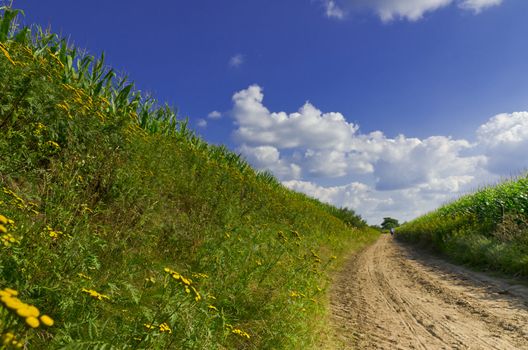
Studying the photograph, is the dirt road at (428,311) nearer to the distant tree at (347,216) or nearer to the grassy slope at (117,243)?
the grassy slope at (117,243)

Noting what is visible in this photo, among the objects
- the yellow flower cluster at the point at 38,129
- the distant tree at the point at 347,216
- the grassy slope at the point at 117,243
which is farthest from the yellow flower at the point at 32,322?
the distant tree at the point at 347,216

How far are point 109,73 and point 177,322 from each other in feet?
28.3

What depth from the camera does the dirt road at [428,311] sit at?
18.0ft

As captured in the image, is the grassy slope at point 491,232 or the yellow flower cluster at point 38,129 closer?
the yellow flower cluster at point 38,129

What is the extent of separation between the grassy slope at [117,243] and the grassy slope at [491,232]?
5.40 metres

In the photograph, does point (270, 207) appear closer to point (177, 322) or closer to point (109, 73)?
point (109, 73)

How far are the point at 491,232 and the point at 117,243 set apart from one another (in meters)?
13.1

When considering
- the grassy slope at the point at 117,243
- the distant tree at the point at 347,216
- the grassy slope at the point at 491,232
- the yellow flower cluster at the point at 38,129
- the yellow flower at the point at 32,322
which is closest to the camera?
the yellow flower at the point at 32,322

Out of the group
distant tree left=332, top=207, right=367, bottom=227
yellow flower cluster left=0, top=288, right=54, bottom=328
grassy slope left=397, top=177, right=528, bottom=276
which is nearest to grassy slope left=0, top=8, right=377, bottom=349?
yellow flower cluster left=0, top=288, right=54, bottom=328

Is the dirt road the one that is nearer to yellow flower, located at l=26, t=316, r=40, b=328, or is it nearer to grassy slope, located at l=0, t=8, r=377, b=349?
grassy slope, located at l=0, t=8, r=377, b=349

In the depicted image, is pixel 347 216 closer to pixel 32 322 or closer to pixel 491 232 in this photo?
pixel 491 232

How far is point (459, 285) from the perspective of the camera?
9.20 m

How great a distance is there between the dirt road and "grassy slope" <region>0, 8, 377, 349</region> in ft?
2.30

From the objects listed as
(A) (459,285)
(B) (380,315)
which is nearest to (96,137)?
(B) (380,315)
